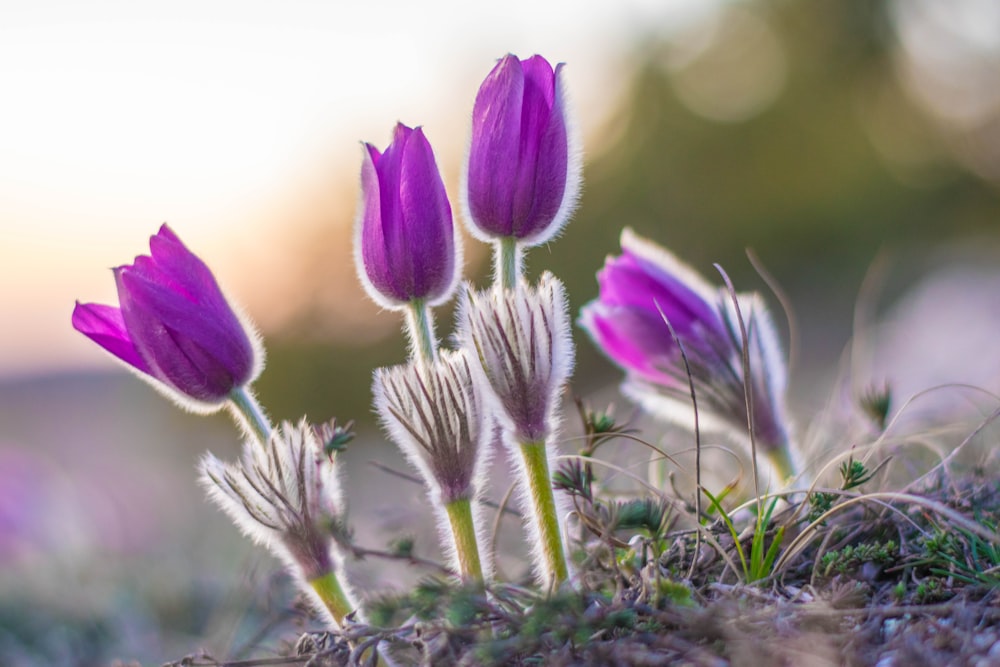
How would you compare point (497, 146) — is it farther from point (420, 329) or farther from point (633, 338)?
point (633, 338)

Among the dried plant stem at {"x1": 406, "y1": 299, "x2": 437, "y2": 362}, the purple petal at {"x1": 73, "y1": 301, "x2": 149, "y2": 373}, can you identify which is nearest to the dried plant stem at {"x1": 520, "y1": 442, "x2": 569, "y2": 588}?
the dried plant stem at {"x1": 406, "y1": 299, "x2": 437, "y2": 362}

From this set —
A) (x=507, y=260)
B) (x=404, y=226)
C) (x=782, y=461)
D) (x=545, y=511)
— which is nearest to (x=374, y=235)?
(x=404, y=226)

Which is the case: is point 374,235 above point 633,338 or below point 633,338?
above

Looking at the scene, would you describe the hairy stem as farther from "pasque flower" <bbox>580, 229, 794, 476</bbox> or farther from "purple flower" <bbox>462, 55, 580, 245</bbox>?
"pasque flower" <bbox>580, 229, 794, 476</bbox>

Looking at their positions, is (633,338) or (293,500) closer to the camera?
(293,500)

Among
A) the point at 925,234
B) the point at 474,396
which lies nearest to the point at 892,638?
the point at 474,396

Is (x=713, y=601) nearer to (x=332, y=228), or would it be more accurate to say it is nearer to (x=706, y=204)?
(x=332, y=228)
